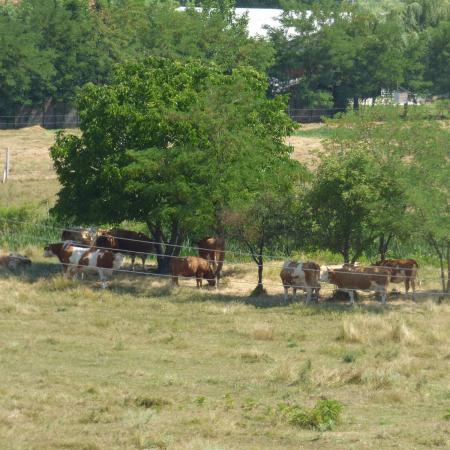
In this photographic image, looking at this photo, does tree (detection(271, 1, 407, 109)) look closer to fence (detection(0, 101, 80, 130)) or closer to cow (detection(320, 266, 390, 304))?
fence (detection(0, 101, 80, 130))

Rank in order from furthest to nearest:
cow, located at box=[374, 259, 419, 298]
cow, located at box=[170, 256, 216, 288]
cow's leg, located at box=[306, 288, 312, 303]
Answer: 1. cow, located at box=[170, 256, 216, 288]
2. cow, located at box=[374, 259, 419, 298]
3. cow's leg, located at box=[306, 288, 312, 303]

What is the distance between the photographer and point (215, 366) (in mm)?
24219

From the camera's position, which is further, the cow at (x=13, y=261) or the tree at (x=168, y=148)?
the cow at (x=13, y=261)

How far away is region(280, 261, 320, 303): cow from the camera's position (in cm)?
3334

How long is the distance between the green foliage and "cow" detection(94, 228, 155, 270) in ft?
68.1

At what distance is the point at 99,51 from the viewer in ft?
269

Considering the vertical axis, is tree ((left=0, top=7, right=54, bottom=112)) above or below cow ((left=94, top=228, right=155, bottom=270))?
above

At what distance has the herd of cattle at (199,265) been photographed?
108 ft

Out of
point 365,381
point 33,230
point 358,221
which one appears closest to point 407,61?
point 33,230

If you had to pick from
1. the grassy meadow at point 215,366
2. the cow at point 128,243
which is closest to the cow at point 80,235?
the cow at point 128,243

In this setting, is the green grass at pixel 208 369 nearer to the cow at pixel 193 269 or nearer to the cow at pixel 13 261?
the cow at pixel 193 269

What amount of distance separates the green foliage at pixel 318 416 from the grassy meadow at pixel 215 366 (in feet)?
0.07

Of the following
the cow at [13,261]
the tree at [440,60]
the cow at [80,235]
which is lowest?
the cow at [13,261]

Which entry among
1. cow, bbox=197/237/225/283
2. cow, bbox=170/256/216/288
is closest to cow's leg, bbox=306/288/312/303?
cow, bbox=170/256/216/288
